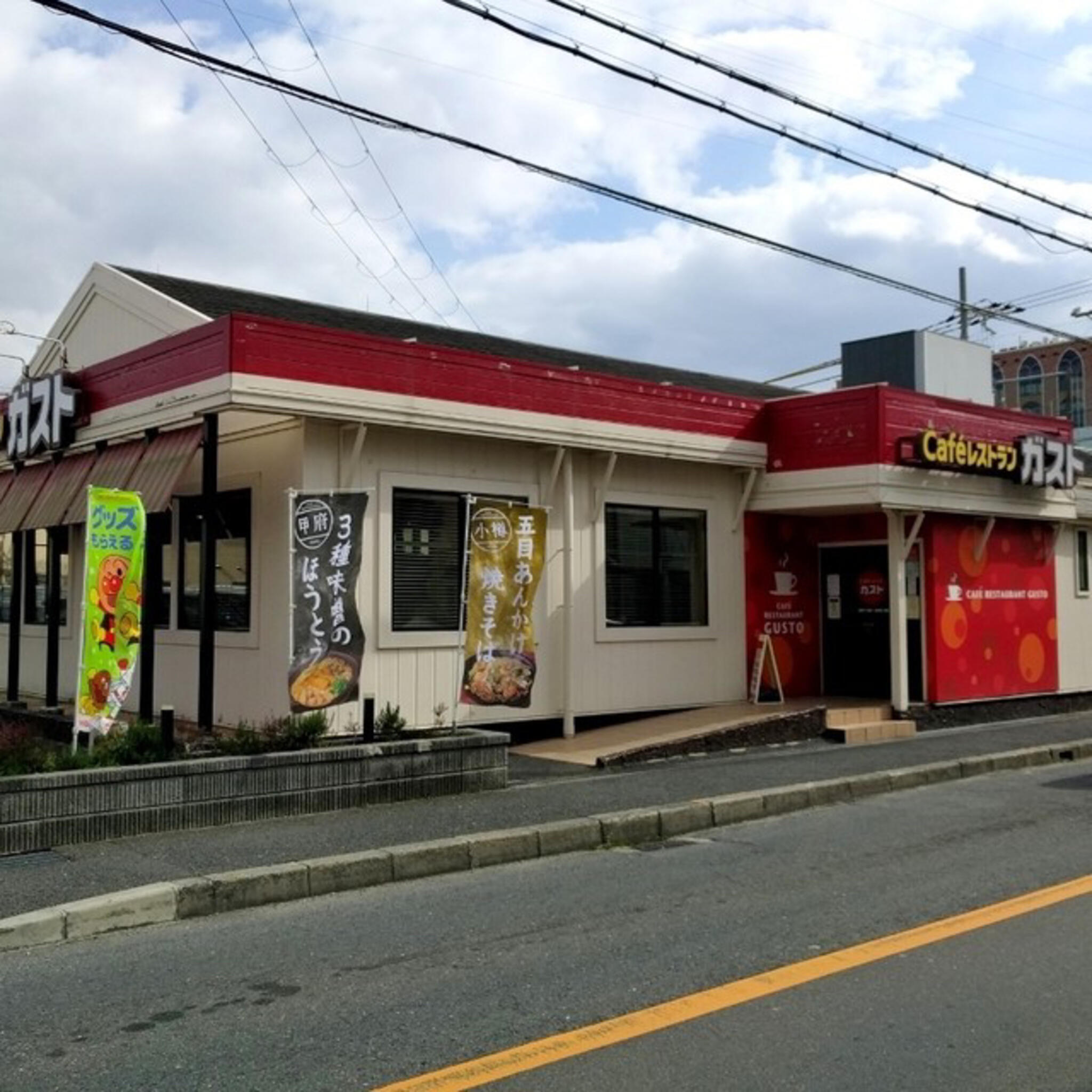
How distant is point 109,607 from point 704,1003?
19.9 feet

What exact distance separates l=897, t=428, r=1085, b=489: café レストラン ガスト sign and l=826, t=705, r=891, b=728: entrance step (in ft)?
10.3

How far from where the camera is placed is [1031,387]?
86.8 m

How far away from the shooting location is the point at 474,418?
12.5 meters

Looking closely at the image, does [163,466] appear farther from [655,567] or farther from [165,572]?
[655,567]

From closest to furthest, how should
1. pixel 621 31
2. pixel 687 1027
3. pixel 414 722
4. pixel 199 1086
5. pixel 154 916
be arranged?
pixel 199 1086
pixel 687 1027
pixel 154 916
pixel 621 31
pixel 414 722

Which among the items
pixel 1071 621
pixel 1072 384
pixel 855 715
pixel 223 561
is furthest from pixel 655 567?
pixel 1072 384

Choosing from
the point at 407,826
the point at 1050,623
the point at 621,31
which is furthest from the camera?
the point at 1050,623

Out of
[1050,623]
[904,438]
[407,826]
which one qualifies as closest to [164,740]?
[407,826]

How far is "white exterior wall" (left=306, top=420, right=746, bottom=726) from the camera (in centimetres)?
1212

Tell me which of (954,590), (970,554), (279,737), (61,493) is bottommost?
(279,737)

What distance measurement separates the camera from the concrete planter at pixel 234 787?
26.1 feet

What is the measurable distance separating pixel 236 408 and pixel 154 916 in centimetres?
→ 520

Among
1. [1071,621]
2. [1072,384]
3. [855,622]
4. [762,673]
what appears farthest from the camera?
[1072,384]

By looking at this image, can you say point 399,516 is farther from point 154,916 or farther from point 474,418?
point 154,916
